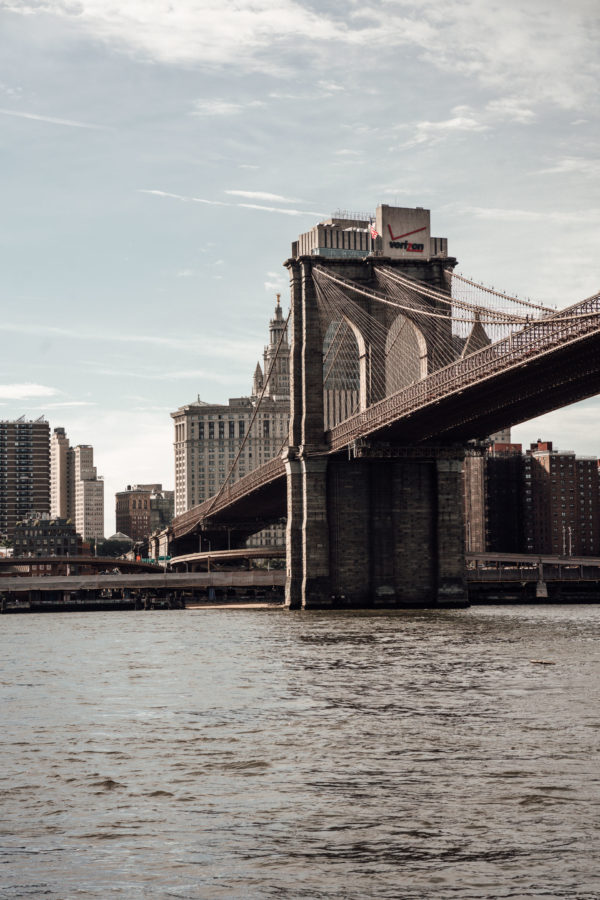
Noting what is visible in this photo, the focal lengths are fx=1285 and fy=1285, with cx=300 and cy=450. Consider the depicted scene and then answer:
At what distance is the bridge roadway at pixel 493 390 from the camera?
180 feet

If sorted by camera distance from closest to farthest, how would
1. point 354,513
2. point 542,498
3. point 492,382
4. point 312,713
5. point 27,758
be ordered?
point 27,758
point 312,713
point 492,382
point 354,513
point 542,498

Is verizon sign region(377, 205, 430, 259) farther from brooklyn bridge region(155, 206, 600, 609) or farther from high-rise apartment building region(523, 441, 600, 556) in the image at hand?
high-rise apartment building region(523, 441, 600, 556)

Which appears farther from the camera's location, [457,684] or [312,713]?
[457,684]

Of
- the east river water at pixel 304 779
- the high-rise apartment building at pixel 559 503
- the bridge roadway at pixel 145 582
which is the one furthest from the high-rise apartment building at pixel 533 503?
the east river water at pixel 304 779

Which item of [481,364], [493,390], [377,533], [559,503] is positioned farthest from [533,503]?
[481,364]

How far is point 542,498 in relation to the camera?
19025cm

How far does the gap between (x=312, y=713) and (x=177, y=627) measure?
4182 cm

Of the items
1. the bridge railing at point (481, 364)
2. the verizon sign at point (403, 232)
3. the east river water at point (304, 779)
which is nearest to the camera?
the east river water at point (304, 779)

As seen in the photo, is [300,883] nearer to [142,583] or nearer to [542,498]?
[142,583]

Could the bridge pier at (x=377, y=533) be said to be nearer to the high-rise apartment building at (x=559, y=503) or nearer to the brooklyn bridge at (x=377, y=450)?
the brooklyn bridge at (x=377, y=450)

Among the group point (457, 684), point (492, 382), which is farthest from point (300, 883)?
point (492, 382)

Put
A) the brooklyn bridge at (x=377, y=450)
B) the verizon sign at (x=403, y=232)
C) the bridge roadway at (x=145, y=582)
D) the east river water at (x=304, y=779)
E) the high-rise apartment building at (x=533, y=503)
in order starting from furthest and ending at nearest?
the high-rise apartment building at (x=533, y=503), the bridge roadway at (x=145, y=582), the verizon sign at (x=403, y=232), the brooklyn bridge at (x=377, y=450), the east river water at (x=304, y=779)

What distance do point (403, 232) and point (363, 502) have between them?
2188 cm

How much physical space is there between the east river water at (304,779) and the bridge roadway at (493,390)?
18.1 metres
